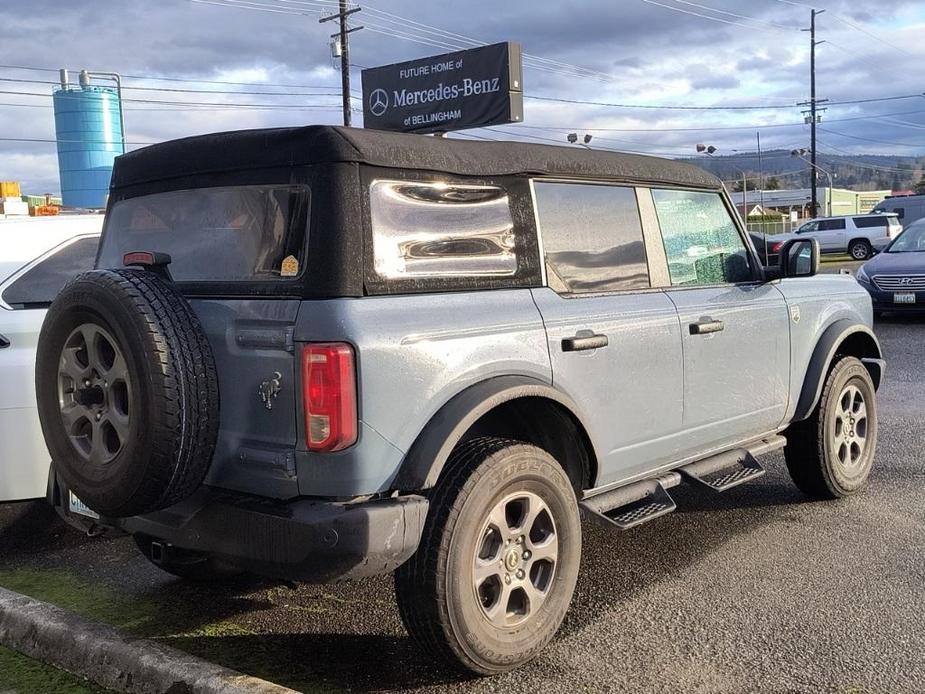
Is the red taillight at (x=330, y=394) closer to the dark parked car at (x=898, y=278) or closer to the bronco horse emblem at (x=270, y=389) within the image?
the bronco horse emblem at (x=270, y=389)

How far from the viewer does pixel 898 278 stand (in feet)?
47.5

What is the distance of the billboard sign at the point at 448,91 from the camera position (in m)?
28.6

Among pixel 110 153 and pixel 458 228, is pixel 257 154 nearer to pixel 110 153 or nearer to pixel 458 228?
pixel 458 228

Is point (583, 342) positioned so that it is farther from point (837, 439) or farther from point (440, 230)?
point (837, 439)

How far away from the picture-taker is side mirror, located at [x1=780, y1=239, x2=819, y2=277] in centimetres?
514

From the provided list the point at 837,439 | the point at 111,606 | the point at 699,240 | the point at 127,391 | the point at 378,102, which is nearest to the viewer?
the point at 127,391

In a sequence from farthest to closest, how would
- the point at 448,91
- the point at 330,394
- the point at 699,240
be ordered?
the point at 448,91 < the point at 699,240 < the point at 330,394

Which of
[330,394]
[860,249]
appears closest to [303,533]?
[330,394]

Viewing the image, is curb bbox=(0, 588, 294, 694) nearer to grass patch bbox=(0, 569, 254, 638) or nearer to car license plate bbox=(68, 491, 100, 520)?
grass patch bbox=(0, 569, 254, 638)

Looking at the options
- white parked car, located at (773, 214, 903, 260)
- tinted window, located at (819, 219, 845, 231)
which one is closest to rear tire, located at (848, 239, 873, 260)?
white parked car, located at (773, 214, 903, 260)

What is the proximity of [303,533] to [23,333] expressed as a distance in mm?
2399

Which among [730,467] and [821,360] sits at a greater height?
[821,360]

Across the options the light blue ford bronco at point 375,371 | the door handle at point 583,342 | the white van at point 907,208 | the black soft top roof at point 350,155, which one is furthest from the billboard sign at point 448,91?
the door handle at point 583,342

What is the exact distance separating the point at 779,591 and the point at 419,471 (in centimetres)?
196
